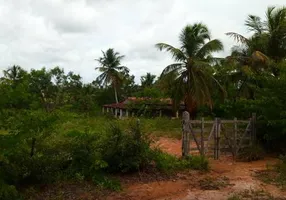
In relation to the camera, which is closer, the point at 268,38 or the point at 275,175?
the point at 275,175

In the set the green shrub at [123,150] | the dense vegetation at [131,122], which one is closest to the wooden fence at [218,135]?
the dense vegetation at [131,122]

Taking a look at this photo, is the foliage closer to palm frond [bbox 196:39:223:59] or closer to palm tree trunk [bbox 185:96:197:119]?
palm tree trunk [bbox 185:96:197:119]

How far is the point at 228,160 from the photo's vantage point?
12.0 meters

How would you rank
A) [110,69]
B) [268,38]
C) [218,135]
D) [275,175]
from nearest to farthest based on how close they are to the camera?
[275,175] → [218,135] → [268,38] → [110,69]

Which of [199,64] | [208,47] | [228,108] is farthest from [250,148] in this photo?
[208,47]

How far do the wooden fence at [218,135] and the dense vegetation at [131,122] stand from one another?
69 centimetres

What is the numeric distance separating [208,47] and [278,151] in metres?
13.7

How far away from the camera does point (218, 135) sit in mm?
11883

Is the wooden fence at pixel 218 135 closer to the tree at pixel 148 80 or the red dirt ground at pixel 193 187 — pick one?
the red dirt ground at pixel 193 187

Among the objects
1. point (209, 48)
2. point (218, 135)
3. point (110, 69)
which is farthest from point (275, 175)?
point (110, 69)

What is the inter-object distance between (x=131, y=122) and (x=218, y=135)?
4.08 meters

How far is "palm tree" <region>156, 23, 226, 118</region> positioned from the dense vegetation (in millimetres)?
75

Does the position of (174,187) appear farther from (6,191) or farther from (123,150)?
(6,191)

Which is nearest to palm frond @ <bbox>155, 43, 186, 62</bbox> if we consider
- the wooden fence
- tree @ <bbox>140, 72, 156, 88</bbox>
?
the wooden fence
